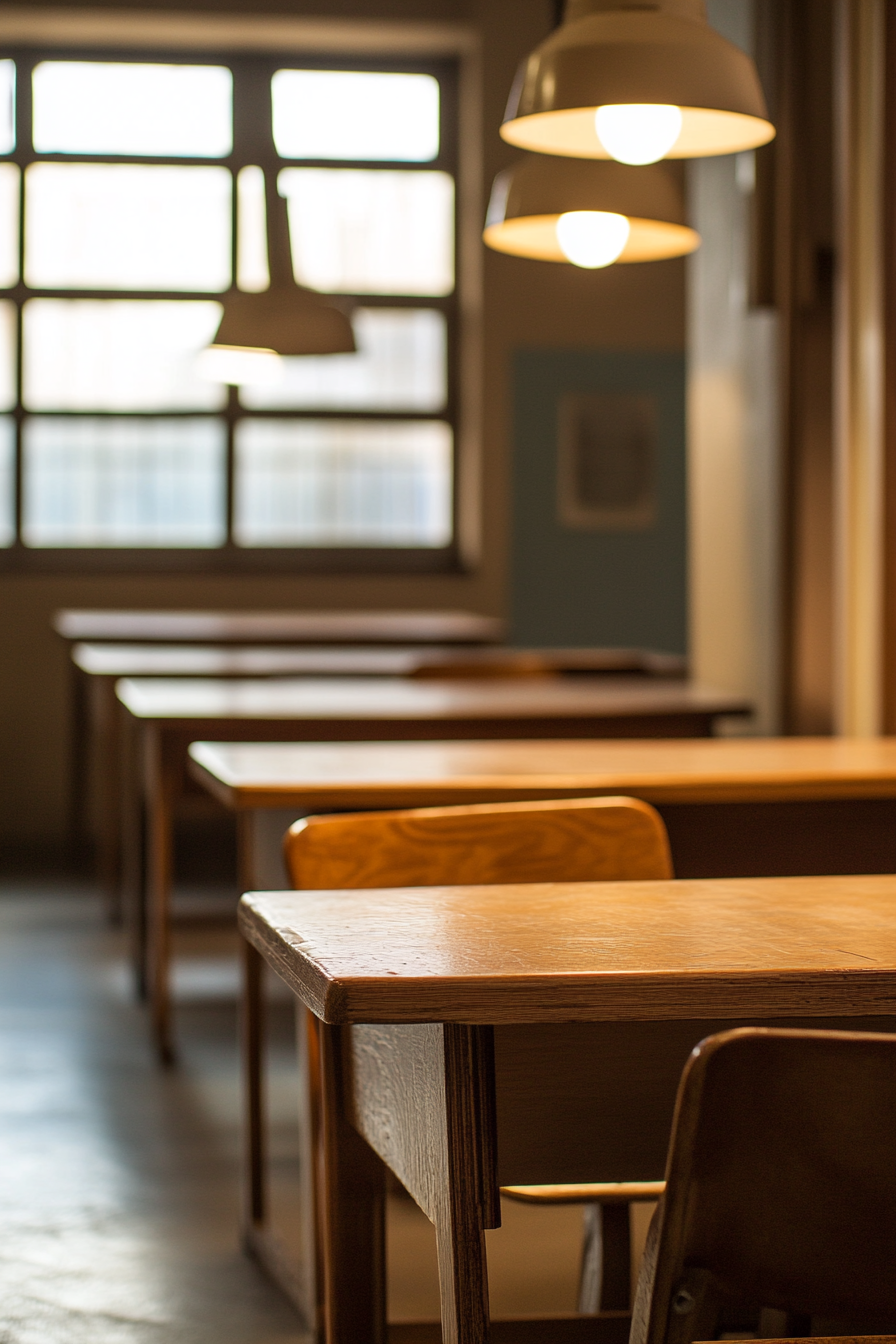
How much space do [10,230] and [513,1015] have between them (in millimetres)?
6681

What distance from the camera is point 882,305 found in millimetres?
3148

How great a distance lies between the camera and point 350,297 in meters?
7.07

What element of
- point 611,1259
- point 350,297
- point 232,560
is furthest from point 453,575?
point 611,1259

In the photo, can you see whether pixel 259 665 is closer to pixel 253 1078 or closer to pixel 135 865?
pixel 135 865

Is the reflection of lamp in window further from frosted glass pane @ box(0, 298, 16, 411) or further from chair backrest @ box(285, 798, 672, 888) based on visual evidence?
frosted glass pane @ box(0, 298, 16, 411)

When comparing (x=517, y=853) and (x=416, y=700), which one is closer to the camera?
(x=517, y=853)

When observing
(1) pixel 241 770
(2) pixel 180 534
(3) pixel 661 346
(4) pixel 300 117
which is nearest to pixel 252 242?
(4) pixel 300 117

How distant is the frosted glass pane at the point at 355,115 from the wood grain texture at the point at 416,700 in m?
3.87

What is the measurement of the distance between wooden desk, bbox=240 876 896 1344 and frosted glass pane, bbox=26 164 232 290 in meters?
6.19

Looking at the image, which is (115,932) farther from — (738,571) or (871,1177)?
(871,1177)

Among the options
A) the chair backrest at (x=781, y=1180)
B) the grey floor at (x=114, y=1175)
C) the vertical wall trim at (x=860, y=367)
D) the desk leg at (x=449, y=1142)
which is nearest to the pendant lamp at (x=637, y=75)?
the vertical wall trim at (x=860, y=367)

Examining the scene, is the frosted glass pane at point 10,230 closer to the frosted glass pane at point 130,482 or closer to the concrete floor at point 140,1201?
the frosted glass pane at point 130,482

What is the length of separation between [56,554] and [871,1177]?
6566mm

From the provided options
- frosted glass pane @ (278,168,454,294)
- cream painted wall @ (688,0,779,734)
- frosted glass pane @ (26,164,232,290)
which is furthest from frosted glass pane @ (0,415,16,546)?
cream painted wall @ (688,0,779,734)
